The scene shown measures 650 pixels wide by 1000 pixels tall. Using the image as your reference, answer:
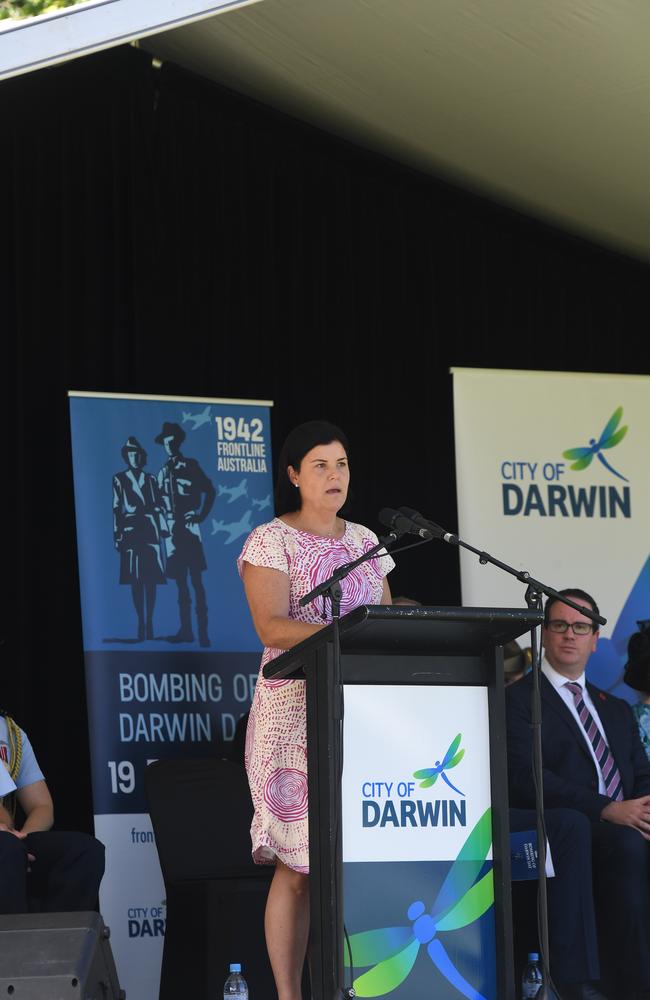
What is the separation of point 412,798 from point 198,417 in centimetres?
275

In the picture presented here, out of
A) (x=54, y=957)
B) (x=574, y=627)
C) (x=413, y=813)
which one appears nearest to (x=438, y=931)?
(x=413, y=813)

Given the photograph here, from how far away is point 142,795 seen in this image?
4934 millimetres

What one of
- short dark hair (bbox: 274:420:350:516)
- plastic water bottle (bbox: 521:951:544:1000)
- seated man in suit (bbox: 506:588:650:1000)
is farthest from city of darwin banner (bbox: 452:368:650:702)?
short dark hair (bbox: 274:420:350:516)

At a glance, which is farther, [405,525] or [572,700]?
[572,700]

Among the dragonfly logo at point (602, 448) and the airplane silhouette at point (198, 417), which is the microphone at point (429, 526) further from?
the dragonfly logo at point (602, 448)

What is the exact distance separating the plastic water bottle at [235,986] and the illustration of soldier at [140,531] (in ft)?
4.68

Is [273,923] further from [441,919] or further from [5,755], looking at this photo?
[5,755]

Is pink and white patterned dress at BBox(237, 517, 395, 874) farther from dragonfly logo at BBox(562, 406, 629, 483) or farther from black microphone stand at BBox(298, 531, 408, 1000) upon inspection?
dragonfly logo at BBox(562, 406, 629, 483)

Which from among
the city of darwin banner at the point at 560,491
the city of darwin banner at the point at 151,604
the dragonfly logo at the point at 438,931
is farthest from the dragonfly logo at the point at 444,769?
the city of darwin banner at the point at 560,491

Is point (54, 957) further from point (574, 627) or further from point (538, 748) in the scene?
point (574, 627)

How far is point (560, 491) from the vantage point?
583cm

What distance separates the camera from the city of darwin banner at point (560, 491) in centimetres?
569

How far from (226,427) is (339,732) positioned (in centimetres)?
276

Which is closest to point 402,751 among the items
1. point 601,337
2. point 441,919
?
point 441,919
